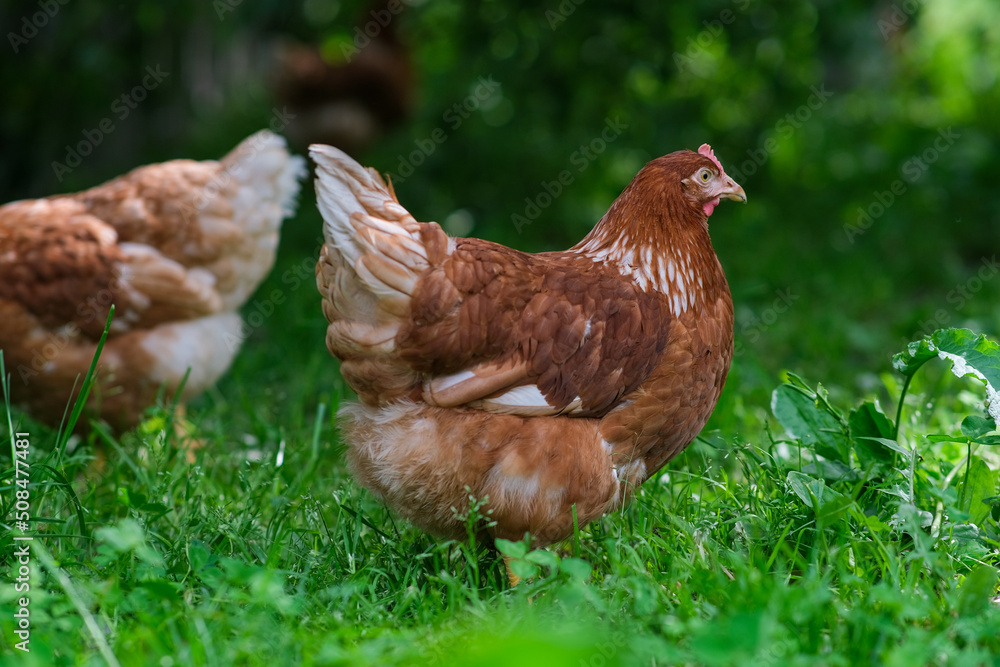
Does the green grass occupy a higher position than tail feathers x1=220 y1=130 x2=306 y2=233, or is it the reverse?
tail feathers x1=220 y1=130 x2=306 y2=233

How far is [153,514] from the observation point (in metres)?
2.65

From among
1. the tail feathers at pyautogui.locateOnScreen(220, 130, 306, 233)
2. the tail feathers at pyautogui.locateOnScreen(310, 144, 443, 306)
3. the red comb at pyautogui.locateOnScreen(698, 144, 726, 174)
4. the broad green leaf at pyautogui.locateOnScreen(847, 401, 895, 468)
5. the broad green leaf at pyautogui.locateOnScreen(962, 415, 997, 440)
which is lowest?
the broad green leaf at pyautogui.locateOnScreen(847, 401, 895, 468)

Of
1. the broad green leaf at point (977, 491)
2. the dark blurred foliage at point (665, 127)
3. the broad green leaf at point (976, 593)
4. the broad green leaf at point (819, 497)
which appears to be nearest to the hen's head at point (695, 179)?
the broad green leaf at point (819, 497)

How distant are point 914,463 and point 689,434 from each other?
0.64m

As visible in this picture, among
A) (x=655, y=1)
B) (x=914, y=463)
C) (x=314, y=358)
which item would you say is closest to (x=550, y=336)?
(x=914, y=463)

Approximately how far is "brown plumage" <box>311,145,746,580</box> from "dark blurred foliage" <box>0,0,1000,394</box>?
6.08 ft

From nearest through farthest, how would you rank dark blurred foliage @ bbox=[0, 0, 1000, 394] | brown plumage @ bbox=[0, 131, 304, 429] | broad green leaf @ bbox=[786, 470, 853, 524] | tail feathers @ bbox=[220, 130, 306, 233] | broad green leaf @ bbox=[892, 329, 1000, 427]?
1. broad green leaf @ bbox=[786, 470, 853, 524]
2. broad green leaf @ bbox=[892, 329, 1000, 427]
3. brown plumage @ bbox=[0, 131, 304, 429]
4. tail feathers @ bbox=[220, 130, 306, 233]
5. dark blurred foliage @ bbox=[0, 0, 1000, 394]

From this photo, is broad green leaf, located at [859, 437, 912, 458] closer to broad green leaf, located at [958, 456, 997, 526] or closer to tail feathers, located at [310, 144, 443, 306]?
broad green leaf, located at [958, 456, 997, 526]

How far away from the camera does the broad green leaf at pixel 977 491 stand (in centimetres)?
258

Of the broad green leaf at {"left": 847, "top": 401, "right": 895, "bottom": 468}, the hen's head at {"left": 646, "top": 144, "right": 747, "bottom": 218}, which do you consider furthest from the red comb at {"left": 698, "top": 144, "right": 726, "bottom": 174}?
the broad green leaf at {"left": 847, "top": 401, "right": 895, "bottom": 468}

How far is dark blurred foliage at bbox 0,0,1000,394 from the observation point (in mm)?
5430

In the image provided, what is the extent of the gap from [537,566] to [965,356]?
1364 millimetres

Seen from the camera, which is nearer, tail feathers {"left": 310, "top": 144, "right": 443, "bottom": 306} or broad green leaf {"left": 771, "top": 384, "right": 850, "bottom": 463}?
tail feathers {"left": 310, "top": 144, "right": 443, "bottom": 306}

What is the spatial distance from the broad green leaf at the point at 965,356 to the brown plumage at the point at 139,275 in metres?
2.71
